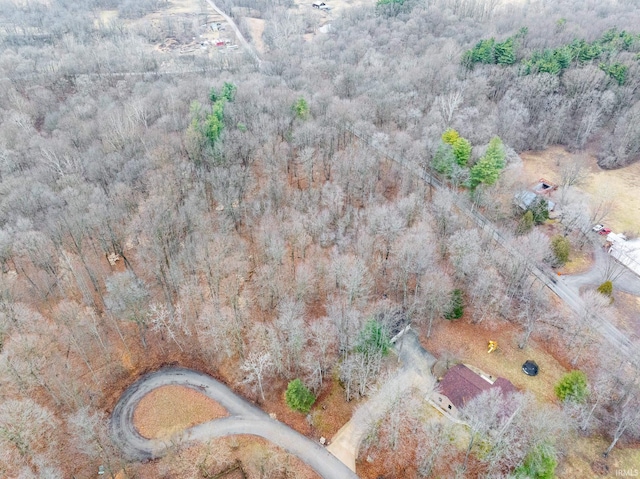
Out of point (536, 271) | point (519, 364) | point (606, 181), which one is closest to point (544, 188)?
point (606, 181)

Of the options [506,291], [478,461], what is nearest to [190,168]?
[506,291]

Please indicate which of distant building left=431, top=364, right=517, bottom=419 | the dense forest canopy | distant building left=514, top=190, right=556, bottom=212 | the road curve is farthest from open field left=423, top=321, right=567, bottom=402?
distant building left=514, top=190, right=556, bottom=212

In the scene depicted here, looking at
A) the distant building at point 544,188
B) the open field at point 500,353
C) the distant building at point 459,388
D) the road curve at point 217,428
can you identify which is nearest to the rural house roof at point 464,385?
the distant building at point 459,388

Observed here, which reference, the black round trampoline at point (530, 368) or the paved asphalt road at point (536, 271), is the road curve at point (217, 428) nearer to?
the black round trampoline at point (530, 368)

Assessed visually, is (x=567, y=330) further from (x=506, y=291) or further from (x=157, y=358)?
(x=157, y=358)

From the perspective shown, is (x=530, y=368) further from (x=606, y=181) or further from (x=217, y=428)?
(x=606, y=181)

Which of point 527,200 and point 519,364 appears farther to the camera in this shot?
point 527,200

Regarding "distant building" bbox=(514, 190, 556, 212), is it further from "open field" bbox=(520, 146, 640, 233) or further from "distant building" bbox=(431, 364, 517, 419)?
"distant building" bbox=(431, 364, 517, 419)
